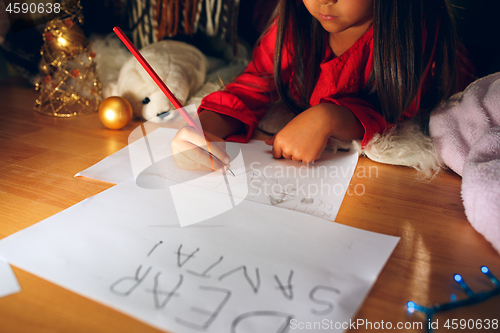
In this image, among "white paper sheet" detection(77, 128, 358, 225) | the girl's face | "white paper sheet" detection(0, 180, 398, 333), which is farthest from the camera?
the girl's face

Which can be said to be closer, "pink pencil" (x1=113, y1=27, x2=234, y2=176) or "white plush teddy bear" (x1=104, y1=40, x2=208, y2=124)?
"pink pencil" (x1=113, y1=27, x2=234, y2=176)

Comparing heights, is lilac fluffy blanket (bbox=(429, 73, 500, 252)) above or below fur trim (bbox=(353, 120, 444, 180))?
above

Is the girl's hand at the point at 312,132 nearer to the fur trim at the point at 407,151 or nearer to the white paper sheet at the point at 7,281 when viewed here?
the fur trim at the point at 407,151

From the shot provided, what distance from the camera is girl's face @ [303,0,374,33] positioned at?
44 cm

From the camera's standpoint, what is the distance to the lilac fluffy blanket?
30cm

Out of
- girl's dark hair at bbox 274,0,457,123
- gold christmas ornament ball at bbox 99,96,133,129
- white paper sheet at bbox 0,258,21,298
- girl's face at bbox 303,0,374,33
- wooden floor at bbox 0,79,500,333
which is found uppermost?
girl's face at bbox 303,0,374,33

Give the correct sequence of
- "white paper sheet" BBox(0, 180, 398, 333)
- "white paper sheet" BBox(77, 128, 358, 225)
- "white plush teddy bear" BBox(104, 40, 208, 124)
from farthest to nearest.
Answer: "white plush teddy bear" BBox(104, 40, 208, 124) < "white paper sheet" BBox(77, 128, 358, 225) < "white paper sheet" BBox(0, 180, 398, 333)

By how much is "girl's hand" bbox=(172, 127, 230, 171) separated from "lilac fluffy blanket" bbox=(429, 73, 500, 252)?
266mm

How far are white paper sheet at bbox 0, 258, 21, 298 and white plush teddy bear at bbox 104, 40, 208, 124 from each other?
37 cm

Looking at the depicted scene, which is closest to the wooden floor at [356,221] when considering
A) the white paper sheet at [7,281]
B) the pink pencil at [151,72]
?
the white paper sheet at [7,281]

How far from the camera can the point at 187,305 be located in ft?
0.71

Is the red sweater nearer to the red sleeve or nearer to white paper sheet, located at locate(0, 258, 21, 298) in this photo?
the red sleeve

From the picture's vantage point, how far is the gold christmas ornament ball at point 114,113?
525 millimetres

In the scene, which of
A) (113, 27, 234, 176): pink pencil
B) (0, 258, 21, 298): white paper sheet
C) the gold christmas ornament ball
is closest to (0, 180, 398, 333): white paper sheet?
(0, 258, 21, 298): white paper sheet
